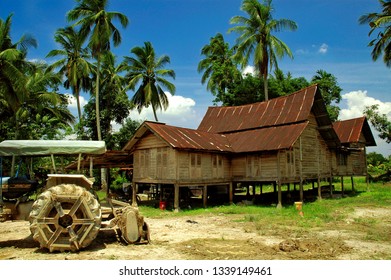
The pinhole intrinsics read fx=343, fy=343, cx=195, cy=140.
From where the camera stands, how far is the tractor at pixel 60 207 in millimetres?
7430

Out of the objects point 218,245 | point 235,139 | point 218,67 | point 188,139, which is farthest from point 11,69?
point 218,67

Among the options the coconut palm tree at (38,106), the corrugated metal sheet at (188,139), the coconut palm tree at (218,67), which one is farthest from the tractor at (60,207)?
the coconut palm tree at (218,67)

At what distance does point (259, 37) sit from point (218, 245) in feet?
81.2

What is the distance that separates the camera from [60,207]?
7.52m

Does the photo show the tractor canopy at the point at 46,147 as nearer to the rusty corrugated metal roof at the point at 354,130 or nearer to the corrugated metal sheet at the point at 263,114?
the corrugated metal sheet at the point at 263,114

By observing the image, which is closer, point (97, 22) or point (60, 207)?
point (60, 207)

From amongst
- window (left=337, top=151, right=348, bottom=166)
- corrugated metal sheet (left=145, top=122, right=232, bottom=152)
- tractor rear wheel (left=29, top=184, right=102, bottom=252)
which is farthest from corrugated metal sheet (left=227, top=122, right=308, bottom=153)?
tractor rear wheel (left=29, top=184, right=102, bottom=252)

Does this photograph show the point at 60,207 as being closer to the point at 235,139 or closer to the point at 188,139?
the point at 188,139

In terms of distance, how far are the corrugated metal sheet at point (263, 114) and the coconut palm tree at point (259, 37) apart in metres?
5.19

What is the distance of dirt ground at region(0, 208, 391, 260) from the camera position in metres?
7.32

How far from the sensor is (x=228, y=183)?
20484 mm

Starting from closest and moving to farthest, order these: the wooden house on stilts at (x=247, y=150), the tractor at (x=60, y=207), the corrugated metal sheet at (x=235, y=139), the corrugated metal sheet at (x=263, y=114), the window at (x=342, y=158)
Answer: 1. the tractor at (x=60, y=207)
2. the corrugated metal sheet at (x=235, y=139)
3. the wooden house on stilts at (x=247, y=150)
4. the corrugated metal sheet at (x=263, y=114)
5. the window at (x=342, y=158)

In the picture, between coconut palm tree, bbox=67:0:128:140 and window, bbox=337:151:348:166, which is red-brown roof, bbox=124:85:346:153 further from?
coconut palm tree, bbox=67:0:128:140

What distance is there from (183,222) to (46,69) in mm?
26515
